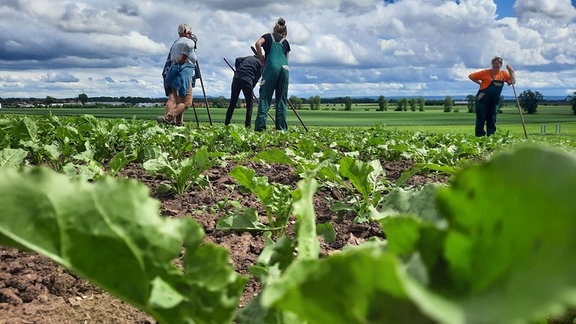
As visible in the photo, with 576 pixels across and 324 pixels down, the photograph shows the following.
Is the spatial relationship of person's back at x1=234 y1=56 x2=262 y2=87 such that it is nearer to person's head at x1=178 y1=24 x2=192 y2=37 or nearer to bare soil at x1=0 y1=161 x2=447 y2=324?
person's head at x1=178 y1=24 x2=192 y2=37

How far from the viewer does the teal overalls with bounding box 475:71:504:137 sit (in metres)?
12.6

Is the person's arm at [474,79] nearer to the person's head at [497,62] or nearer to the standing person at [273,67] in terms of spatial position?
the person's head at [497,62]

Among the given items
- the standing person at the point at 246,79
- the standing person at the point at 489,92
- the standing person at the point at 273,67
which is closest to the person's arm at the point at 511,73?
the standing person at the point at 489,92

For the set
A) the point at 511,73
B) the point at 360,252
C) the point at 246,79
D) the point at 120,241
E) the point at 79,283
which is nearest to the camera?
the point at 360,252

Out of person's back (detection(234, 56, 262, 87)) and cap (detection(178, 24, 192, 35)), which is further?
person's back (detection(234, 56, 262, 87))

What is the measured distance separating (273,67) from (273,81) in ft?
1.11

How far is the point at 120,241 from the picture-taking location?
753mm

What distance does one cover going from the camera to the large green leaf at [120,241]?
731mm

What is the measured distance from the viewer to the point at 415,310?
1.74 feet

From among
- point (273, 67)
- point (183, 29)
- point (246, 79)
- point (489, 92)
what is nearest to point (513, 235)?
point (273, 67)

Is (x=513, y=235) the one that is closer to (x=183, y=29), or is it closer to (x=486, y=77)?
(x=183, y=29)

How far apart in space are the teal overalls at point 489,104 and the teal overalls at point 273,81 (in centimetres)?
565

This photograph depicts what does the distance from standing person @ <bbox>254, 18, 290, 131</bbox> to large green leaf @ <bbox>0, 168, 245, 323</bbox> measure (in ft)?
31.3

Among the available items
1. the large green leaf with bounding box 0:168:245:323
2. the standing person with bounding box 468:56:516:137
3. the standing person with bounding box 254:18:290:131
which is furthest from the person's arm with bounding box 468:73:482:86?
the large green leaf with bounding box 0:168:245:323
